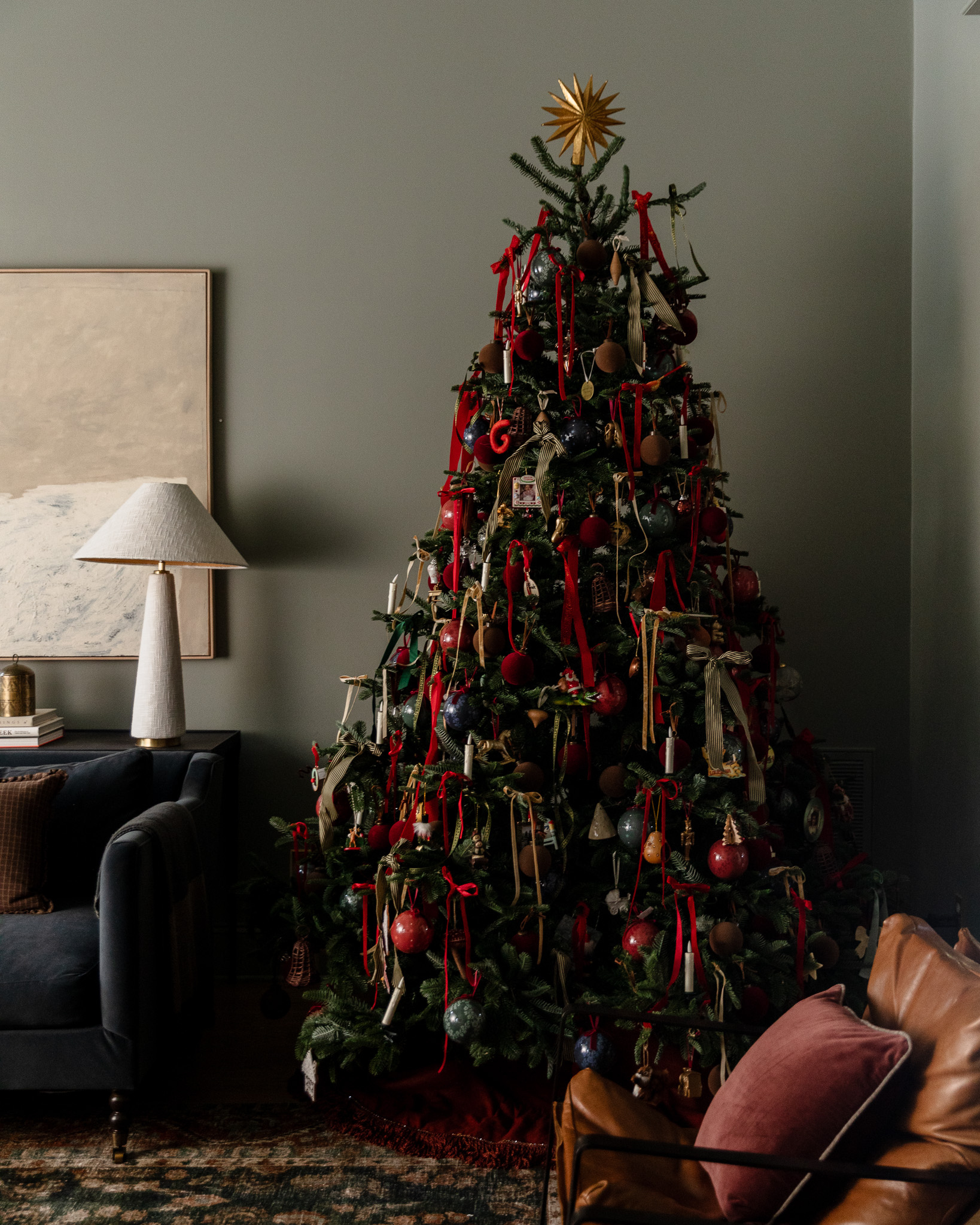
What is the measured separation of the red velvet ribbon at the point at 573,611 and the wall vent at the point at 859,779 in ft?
4.19

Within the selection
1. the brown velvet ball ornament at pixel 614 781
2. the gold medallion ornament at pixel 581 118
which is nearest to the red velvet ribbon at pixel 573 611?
the brown velvet ball ornament at pixel 614 781

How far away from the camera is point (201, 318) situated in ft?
10.1

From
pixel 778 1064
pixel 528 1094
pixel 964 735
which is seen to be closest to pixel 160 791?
pixel 528 1094

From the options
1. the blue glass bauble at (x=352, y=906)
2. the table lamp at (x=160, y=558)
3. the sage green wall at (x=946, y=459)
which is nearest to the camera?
the blue glass bauble at (x=352, y=906)

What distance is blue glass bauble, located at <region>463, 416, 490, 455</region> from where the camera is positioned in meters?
2.35

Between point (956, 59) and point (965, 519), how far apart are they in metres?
1.31

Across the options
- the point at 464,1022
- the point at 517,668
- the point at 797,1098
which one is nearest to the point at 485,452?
the point at 517,668

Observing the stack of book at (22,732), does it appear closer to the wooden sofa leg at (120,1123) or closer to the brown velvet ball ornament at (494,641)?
the wooden sofa leg at (120,1123)

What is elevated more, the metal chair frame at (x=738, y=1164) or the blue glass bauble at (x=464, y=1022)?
the metal chair frame at (x=738, y=1164)

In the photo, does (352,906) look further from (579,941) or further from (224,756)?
(224,756)

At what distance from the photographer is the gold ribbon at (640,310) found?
7.32 ft

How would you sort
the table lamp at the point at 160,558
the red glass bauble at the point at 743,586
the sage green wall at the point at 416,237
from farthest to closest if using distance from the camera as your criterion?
the sage green wall at the point at 416,237 < the table lamp at the point at 160,558 < the red glass bauble at the point at 743,586

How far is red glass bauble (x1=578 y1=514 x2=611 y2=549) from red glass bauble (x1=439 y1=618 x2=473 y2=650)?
0.35m

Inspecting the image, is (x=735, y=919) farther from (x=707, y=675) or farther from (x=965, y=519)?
(x=965, y=519)
